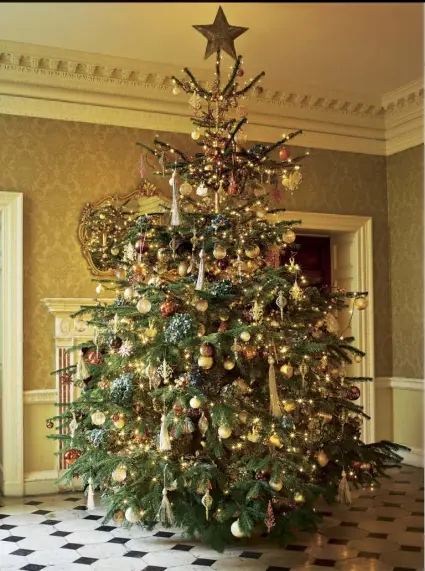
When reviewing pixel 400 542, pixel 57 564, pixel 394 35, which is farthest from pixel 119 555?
pixel 394 35

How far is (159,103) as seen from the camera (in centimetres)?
655

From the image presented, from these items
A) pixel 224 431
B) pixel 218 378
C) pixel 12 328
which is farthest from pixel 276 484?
pixel 12 328

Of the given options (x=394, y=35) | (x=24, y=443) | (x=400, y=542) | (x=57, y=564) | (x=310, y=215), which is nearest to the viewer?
(x=57, y=564)

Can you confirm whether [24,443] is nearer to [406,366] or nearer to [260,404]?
[260,404]

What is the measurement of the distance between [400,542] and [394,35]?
3.63m

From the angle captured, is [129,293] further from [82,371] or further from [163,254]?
[82,371]

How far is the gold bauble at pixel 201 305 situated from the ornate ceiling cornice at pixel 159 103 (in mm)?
2828

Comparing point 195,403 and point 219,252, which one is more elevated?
point 219,252

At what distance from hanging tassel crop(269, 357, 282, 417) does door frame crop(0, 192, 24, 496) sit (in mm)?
2595

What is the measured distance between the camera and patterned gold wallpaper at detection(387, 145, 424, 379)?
7082 millimetres

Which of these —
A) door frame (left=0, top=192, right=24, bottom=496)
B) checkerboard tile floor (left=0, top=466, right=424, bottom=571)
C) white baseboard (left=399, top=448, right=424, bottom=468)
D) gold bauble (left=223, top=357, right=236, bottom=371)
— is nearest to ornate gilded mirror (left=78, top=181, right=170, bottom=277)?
door frame (left=0, top=192, right=24, bottom=496)

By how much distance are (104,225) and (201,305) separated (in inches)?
94.5

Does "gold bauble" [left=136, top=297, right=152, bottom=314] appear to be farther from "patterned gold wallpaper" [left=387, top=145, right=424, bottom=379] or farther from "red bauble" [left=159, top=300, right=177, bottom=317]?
"patterned gold wallpaper" [left=387, top=145, right=424, bottom=379]

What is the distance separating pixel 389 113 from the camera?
24.1 ft
